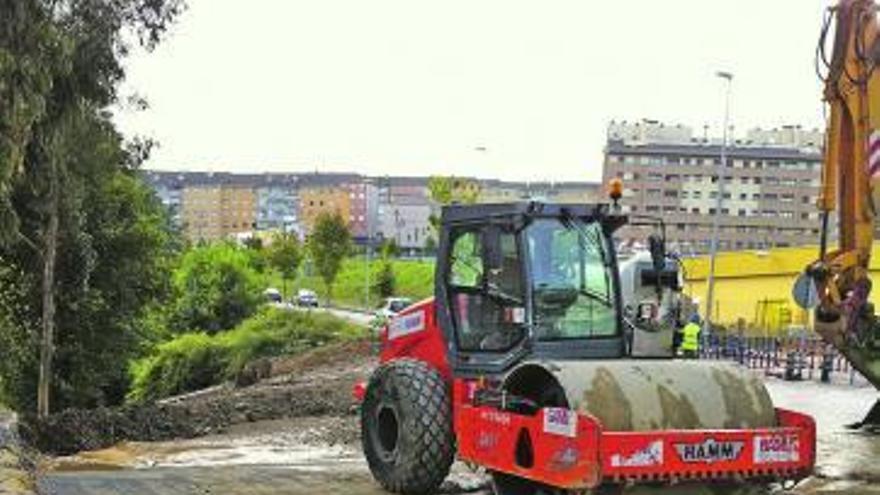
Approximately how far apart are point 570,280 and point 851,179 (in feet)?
13.1

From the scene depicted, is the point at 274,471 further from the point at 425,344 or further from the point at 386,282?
the point at 386,282

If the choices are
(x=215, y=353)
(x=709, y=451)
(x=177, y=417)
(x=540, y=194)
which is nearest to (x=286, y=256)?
(x=215, y=353)

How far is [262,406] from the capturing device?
71.6ft

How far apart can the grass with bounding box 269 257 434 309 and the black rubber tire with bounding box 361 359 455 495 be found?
59141 millimetres

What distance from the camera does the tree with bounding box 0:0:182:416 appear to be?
16828mm

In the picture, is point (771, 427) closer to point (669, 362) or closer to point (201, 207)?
point (669, 362)

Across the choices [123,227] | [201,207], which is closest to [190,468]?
[123,227]

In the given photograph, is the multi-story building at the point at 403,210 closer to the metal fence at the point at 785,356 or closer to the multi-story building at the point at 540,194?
the multi-story building at the point at 540,194

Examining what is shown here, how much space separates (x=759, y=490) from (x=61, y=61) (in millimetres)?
12668

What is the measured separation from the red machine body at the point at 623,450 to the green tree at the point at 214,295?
48.4 m

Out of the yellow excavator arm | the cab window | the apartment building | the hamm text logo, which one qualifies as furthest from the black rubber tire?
the apartment building

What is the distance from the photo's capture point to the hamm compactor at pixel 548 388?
885cm

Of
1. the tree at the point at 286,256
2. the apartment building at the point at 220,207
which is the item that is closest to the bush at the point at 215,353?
the tree at the point at 286,256

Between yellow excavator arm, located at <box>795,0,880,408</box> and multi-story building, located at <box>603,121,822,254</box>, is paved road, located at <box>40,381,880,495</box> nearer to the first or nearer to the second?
yellow excavator arm, located at <box>795,0,880,408</box>
